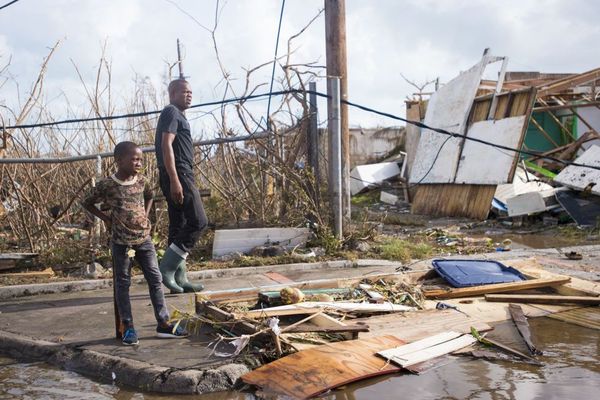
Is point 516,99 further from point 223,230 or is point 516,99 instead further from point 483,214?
point 223,230

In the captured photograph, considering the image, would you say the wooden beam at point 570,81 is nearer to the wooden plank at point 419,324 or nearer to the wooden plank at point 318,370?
the wooden plank at point 419,324

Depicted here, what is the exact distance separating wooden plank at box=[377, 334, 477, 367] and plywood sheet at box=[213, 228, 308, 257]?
4.10 meters

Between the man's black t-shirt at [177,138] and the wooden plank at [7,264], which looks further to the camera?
the wooden plank at [7,264]

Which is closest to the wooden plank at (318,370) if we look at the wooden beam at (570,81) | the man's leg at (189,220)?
the man's leg at (189,220)

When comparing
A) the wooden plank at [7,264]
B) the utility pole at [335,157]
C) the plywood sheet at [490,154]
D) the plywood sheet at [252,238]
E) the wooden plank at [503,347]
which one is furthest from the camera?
the plywood sheet at [490,154]

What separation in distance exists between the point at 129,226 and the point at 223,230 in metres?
3.75

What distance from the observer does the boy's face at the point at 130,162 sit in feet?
14.9

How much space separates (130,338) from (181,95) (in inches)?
95.5

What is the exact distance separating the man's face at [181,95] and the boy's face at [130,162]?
1.48 metres

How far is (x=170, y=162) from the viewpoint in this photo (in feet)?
18.5

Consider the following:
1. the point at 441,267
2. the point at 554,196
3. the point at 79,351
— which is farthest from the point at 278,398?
the point at 554,196

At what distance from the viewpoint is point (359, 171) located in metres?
20.9

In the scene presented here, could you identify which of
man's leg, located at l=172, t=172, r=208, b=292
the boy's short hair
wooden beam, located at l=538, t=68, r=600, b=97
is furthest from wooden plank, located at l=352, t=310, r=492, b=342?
wooden beam, located at l=538, t=68, r=600, b=97

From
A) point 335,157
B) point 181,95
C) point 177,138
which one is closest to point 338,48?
point 335,157
